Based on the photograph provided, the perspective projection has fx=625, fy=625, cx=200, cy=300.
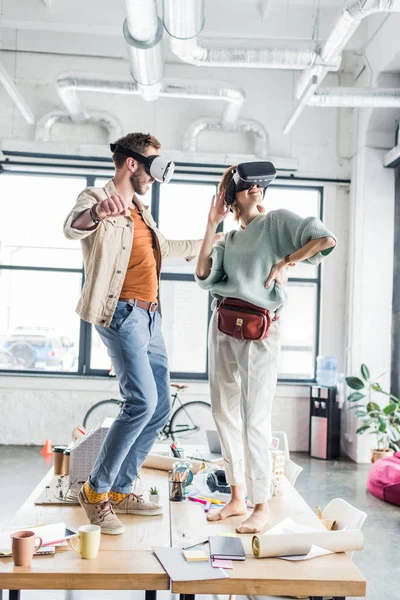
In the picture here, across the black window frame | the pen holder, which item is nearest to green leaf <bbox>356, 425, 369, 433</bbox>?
the black window frame

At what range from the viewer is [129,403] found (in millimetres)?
2451

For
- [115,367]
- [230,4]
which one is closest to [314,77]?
[230,4]

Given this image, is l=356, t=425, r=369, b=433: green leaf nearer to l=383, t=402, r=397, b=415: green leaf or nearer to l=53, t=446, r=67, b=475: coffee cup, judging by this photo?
l=383, t=402, r=397, b=415: green leaf

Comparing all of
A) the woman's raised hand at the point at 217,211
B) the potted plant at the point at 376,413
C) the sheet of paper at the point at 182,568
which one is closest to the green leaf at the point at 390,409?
the potted plant at the point at 376,413

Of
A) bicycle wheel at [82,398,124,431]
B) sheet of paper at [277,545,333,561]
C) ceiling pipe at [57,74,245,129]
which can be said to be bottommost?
bicycle wheel at [82,398,124,431]

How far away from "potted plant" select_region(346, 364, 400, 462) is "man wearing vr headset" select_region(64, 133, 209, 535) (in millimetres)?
3630

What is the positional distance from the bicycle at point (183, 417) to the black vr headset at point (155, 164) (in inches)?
164

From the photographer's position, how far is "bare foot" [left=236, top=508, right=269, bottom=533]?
2.37 metres

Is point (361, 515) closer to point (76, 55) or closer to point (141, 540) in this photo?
point (141, 540)

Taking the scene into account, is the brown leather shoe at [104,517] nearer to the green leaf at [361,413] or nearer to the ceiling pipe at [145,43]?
the ceiling pipe at [145,43]

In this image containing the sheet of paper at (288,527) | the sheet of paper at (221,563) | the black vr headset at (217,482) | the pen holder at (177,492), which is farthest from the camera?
the black vr headset at (217,482)

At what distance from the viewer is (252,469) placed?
2.46 meters

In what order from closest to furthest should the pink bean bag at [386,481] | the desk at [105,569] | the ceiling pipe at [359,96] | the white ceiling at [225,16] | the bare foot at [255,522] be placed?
the desk at [105,569] → the bare foot at [255,522] → the pink bean bag at [386,481] → the ceiling pipe at [359,96] → the white ceiling at [225,16]

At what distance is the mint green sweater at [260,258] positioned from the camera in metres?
2.54
